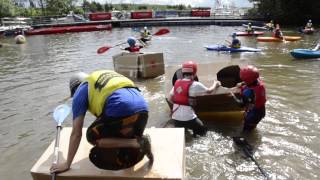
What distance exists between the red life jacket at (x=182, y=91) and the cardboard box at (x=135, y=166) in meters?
2.36

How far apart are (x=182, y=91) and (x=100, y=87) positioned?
3.54 m

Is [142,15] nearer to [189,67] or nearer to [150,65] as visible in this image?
[150,65]

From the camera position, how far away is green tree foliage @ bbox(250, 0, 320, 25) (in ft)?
142

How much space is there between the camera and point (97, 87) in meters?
3.80

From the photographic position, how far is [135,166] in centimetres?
417

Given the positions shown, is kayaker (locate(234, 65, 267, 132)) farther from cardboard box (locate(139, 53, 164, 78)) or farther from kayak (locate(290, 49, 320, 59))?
kayak (locate(290, 49, 320, 59))

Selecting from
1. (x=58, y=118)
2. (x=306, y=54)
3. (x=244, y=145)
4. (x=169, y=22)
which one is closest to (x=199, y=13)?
(x=169, y=22)

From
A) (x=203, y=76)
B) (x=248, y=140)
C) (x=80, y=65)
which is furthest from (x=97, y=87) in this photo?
(x=80, y=65)

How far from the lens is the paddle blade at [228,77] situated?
882 cm

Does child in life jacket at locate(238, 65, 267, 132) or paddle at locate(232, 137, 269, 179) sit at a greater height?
child in life jacket at locate(238, 65, 267, 132)

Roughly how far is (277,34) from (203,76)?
1672 centimetres

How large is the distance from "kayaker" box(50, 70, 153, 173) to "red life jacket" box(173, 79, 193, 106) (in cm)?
317

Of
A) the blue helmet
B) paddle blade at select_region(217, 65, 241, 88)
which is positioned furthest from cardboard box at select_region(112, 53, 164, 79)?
paddle blade at select_region(217, 65, 241, 88)

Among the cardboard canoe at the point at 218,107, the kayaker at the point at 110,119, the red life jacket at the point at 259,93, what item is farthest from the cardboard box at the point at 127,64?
the kayaker at the point at 110,119
